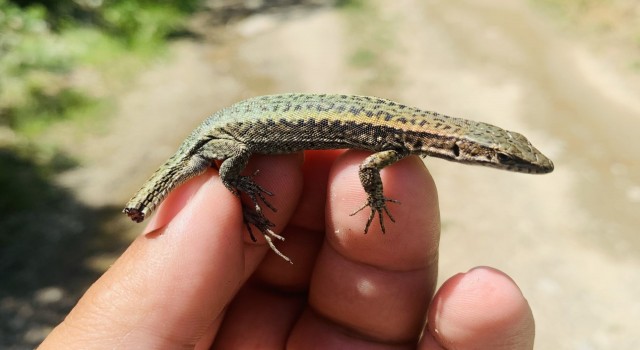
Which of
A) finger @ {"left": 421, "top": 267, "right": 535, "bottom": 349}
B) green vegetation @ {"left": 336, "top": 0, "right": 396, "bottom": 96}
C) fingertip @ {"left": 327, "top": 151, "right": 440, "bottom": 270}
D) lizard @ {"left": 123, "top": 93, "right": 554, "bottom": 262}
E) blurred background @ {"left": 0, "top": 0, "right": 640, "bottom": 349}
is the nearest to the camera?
finger @ {"left": 421, "top": 267, "right": 535, "bottom": 349}

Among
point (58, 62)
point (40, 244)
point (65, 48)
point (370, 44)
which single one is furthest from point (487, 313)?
point (65, 48)

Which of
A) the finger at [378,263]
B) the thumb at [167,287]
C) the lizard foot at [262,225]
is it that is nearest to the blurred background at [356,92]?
the finger at [378,263]

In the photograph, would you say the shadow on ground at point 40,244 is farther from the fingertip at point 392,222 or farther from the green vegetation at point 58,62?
the fingertip at point 392,222

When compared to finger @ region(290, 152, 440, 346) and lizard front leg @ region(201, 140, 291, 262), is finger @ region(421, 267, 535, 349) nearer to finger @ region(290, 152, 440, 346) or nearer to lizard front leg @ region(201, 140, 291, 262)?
finger @ region(290, 152, 440, 346)

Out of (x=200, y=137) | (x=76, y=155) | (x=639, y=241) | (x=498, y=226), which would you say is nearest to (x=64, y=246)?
(x=76, y=155)

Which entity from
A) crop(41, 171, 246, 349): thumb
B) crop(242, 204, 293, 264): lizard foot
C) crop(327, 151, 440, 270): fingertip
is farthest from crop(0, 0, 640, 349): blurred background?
crop(41, 171, 246, 349): thumb

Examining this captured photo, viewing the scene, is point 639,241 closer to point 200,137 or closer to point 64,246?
point 200,137
